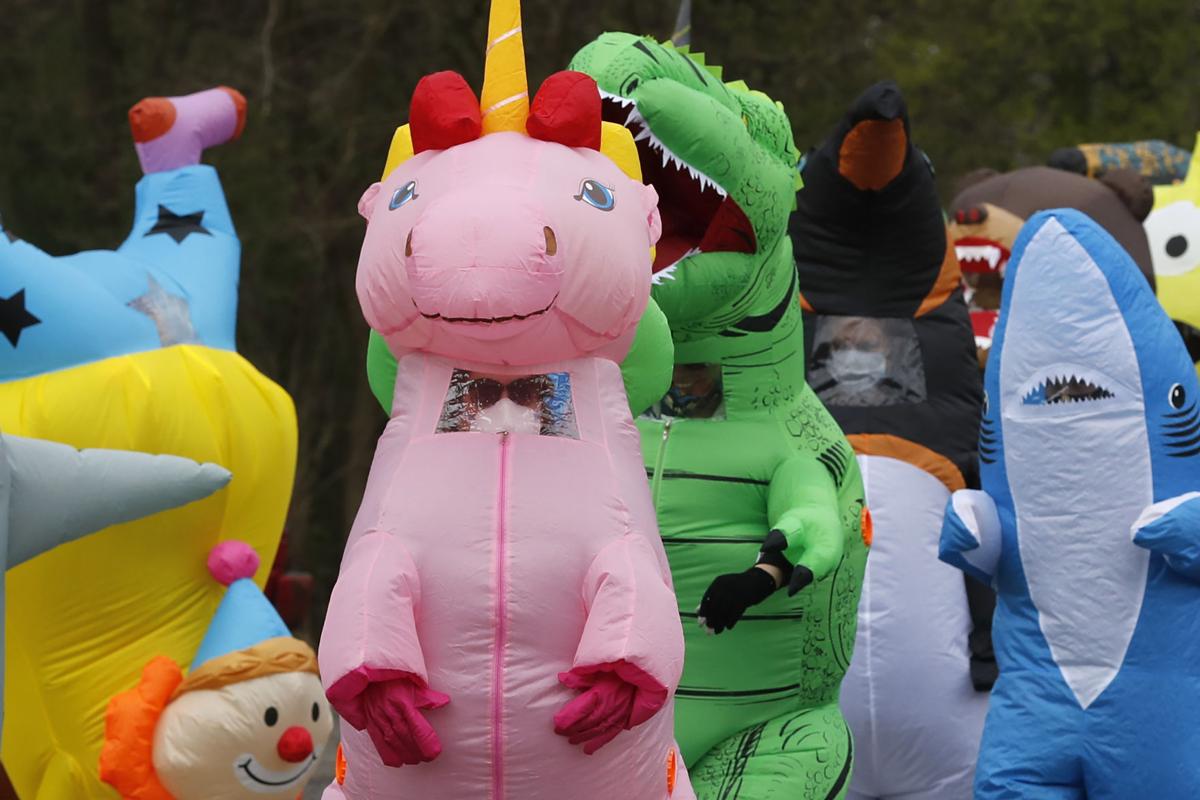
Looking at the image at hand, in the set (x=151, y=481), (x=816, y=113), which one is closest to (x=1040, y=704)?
(x=151, y=481)

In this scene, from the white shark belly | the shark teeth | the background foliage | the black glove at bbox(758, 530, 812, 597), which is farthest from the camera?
the background foliage

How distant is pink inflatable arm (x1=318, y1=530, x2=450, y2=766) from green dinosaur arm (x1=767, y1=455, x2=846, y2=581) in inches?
36.1

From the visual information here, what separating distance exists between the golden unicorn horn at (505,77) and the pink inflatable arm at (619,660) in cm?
71

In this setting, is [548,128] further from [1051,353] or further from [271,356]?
[271,356]

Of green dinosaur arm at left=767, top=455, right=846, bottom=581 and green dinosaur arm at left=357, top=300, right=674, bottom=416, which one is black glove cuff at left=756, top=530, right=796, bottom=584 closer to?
green dinosaur arm at left=767, top=455, right=846, bottom=581

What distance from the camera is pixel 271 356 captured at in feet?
29.1

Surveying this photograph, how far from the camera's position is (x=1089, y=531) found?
12.1ft

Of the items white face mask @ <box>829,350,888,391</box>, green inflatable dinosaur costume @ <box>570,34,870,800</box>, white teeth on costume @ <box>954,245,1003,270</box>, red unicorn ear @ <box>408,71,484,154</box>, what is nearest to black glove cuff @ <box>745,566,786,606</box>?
green inflatable dinosaur costume @ <box>570,34,870,800</box>

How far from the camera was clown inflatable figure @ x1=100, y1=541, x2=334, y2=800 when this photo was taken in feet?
13.3

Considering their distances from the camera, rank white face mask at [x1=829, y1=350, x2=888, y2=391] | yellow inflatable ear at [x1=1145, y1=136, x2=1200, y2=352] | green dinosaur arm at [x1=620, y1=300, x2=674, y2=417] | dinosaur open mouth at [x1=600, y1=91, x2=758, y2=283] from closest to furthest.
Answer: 1. green dinosaur arm at [x1=620, y1=300, x2=674, y2=417]
2. dinosaur open mouth at [x1=600, y1=91, x2=758, y2=283]
3. white face mask at [x1=829, y1=350, x2=888, y2=391]
4. yellow inflatable ear at [x1=1145, y1=136, x2=1200, y2=352]

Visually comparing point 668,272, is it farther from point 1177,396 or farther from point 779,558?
point 1177,396

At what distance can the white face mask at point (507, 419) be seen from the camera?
2.83 metres

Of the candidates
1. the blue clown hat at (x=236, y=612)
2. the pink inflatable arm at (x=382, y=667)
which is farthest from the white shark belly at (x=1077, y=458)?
the blue clown hat at (x=236, y=612)

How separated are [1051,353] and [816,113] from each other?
5.13 meters
